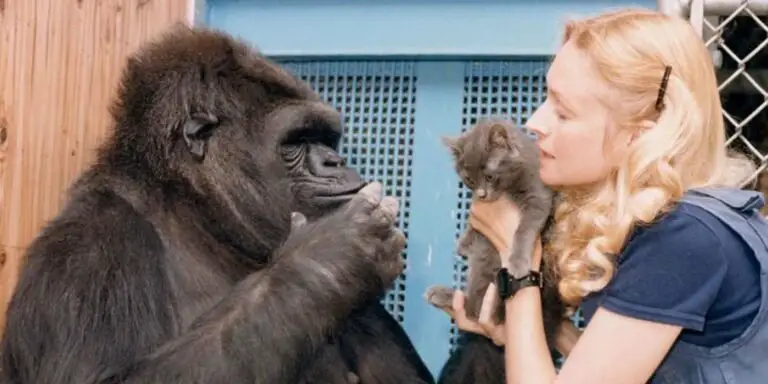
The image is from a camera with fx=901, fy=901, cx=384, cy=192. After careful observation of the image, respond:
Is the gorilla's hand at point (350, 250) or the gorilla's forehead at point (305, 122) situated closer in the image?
the gorilla's hand at point (350, 250)

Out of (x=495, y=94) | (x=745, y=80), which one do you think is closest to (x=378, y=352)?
(x=495, y=94)

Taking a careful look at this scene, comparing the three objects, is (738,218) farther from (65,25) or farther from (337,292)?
(65,25)

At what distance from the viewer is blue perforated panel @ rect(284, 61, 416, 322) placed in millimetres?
2273

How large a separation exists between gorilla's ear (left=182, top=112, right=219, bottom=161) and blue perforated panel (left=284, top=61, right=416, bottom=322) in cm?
53

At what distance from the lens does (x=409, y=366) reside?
2.04 meters

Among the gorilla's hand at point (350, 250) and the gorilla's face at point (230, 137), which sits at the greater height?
the gorilla's face at point (230, 137)

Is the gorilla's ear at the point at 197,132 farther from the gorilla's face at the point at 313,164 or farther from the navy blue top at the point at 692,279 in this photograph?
the navy blue top at the point at 692,279

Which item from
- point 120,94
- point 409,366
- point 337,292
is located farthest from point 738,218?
A: point 120,94

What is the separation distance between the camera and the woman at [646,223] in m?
1.36

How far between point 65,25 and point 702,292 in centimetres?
147

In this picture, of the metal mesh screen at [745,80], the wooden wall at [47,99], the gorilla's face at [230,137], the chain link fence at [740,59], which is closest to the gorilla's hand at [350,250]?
the gorilla's face at [230,137]

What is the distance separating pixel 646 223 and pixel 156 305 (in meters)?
0.89

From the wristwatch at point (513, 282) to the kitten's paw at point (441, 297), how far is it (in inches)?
11.4

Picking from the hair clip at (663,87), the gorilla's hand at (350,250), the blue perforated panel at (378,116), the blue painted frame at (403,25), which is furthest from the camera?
the blue perforated panel at (378,116)
